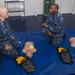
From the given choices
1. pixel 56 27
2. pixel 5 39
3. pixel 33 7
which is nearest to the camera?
pixel 5 39

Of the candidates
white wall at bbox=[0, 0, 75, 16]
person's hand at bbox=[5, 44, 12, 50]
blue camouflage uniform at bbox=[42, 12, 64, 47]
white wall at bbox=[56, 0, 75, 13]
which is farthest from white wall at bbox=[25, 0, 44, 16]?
person's hand at bbox=[5, 44, 12, 50]

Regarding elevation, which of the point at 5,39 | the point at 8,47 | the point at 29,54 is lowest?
the point at 29,54

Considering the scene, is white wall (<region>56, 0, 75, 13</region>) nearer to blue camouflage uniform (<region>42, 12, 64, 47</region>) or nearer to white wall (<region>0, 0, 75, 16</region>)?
white wall (<region>0, 0, 75, 16</region>)

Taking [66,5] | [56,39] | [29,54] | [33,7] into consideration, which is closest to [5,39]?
[29,54]

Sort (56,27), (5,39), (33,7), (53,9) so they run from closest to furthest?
1. (5,39)
2. (53,9)
3. (56,27)
4. (33,7)

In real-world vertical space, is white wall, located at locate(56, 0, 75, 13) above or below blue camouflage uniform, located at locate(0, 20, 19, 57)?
above

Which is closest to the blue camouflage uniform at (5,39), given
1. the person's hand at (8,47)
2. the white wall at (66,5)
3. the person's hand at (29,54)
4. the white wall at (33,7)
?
the person's hand at (8,47)

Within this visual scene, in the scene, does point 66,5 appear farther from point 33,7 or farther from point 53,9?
point 53,9

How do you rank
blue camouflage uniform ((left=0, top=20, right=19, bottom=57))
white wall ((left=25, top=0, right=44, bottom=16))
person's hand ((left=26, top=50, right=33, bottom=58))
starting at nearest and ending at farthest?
blue camouflage uniform ((left=0, top=20, right=19, bottom=57)) → person's hand ((left=26, top=50, right=33, bottom=58)) → white wall ((left=25, top=0, right=44, bottom=16))

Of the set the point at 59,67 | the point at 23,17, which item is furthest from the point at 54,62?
the point at 23,17

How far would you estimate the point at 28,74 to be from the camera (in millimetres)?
1972

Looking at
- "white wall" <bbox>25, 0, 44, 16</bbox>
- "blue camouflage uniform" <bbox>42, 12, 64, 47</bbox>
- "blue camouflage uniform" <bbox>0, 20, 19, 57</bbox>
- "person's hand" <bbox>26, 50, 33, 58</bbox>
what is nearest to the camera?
"blue camouflage uniform" <bbox>0, 20, 19, 57</bbox>

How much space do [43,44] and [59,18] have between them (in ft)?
1.80

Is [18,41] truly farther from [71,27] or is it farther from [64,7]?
[64,7]
